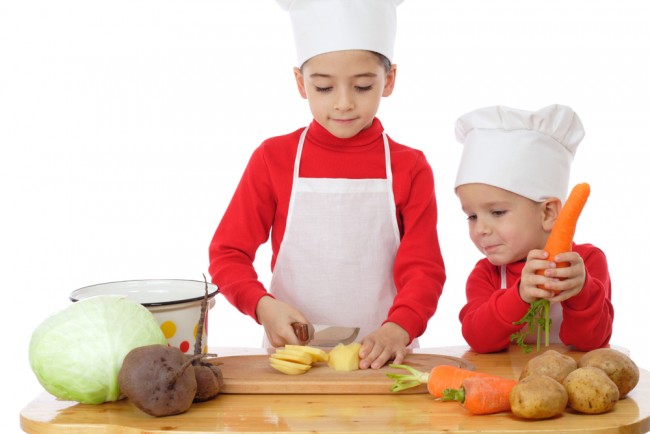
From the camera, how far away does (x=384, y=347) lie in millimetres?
2262

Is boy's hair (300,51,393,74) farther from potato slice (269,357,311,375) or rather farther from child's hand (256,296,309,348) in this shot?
potato slice (269,357,311,375)

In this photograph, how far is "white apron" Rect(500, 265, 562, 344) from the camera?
8.72ft

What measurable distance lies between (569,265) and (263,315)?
2.79 feet

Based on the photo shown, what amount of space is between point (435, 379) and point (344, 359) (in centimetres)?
26

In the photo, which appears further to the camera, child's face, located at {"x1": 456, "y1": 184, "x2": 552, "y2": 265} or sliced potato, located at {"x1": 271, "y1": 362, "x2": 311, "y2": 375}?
child's face, located at {"x1": 456, "y1": 184, "x2": 552, "y2": 265}

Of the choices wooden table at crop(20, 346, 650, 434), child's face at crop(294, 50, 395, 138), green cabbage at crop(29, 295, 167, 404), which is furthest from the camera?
child's face at crop(294, 50, 395, 138)

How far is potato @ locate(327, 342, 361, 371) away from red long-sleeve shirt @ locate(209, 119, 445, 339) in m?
0.51

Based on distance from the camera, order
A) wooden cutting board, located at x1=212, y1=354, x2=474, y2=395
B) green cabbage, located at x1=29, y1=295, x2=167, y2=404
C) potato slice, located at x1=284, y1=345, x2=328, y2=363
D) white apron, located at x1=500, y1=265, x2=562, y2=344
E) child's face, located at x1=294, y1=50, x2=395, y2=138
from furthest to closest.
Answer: white apron, located at x1=500, y1=265, x2=562, y2=344 → child's face, located at x1=294, y1=50, x2=395, y2=138 → potato slice, located at x1=284, y1=345, x2=328, y2=363 → wooden cutting board, located at x1=212, y1=354, x2=474, y2=395 → green cabbage, located at x1=29, y1=295, x2=167, y2=404

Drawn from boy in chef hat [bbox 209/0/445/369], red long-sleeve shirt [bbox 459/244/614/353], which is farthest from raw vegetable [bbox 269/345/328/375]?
red long-sleeve shirt [bbox 459/244/614/353]

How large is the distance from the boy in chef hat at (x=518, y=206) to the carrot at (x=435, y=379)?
1.48 ft

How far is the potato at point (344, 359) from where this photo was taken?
85.0 inches

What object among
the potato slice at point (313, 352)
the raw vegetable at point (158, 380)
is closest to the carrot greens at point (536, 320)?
the potato slice at point (313, 352)

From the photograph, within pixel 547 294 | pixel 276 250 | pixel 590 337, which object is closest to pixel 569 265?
pixel 547 294

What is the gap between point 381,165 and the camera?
9.07 feet
